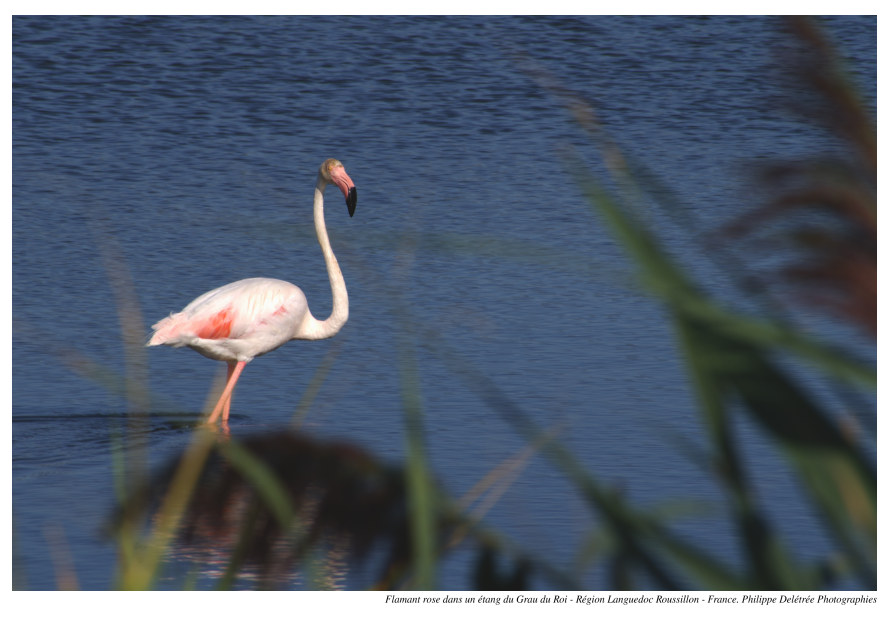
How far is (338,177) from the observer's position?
299 inches

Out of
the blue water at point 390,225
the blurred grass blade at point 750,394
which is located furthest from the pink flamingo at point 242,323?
the blurred grass blade at point 750,394

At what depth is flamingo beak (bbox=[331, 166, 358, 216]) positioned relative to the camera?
7383 mm

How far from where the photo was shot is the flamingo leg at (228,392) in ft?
20.1

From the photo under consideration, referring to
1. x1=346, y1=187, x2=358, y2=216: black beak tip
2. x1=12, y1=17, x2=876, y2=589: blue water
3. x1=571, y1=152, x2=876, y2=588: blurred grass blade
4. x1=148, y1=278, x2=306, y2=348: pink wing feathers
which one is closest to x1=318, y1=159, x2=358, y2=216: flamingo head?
x1=346, y1=187, x2=358, y2=216: black beak tip

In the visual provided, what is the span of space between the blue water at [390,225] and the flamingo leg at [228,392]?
0.12m

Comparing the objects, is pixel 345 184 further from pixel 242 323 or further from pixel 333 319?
pixel 242 323

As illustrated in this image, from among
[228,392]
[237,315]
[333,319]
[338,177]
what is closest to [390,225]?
[338,177]

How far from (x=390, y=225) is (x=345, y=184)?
1.39m

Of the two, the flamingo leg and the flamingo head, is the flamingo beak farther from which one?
the flamingo leg

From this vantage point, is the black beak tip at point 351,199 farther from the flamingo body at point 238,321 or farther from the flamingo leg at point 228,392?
the flamingo leg at point 228,392

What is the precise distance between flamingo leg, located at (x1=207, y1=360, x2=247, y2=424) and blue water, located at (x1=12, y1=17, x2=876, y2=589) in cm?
12

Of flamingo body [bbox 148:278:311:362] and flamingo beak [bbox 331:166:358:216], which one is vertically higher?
flamingo beak [bbox 331:166:358:216]
